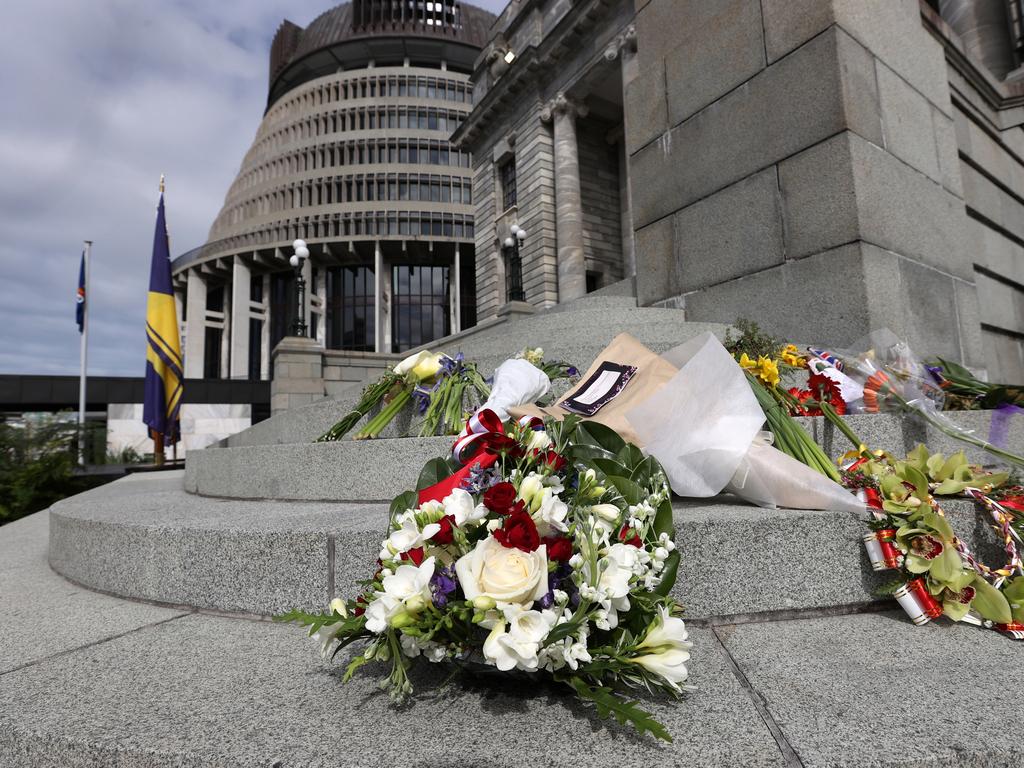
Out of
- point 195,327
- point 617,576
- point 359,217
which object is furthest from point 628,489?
point 195,327

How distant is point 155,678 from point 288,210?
5898cm

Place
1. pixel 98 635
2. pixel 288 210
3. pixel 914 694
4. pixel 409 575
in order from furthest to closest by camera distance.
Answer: pixel 288 210, pixel 98 635, pixel 914 694, pixel 409 575

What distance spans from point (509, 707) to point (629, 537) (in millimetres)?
535

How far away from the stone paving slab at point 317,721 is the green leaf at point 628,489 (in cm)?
51

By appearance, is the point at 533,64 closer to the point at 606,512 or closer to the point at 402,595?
the point at 606,512

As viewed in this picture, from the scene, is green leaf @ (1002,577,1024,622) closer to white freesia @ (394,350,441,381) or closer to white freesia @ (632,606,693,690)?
white freesia @ (632,606,693,690)

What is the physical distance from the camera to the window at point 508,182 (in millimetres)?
28031

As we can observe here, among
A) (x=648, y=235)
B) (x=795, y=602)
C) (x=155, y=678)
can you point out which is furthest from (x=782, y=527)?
(x=648, y=235)

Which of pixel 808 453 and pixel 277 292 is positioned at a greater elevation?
pixel 277 292

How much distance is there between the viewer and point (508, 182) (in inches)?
1126

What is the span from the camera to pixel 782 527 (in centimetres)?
195

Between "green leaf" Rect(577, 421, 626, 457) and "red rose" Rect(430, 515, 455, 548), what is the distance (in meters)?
0.72

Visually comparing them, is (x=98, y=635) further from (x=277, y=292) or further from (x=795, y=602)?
(x=277, y=292)

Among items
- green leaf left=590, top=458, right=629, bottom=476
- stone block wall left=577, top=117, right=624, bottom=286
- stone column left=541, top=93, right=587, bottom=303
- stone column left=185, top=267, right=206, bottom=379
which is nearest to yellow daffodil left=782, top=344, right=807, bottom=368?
green leaf left=590, top=458, right=629, bottom=476
